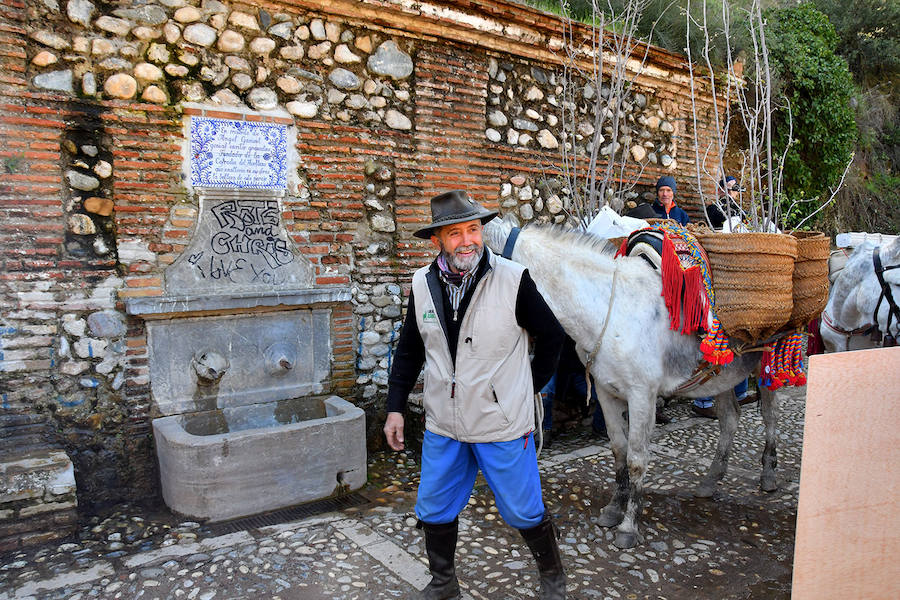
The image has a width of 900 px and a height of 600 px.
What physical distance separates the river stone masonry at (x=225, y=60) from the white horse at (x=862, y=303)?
377 centimetres

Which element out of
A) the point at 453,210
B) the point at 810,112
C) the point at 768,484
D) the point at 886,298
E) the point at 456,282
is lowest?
the point at 768,484

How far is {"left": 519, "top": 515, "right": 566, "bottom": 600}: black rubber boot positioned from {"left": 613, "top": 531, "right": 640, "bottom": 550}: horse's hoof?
0.92m

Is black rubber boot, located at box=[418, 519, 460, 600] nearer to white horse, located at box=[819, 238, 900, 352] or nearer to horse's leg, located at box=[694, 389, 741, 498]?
horse's leg, located at box=[694, 389, 741, 498]

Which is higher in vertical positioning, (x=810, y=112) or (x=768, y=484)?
(x=810, y=112)

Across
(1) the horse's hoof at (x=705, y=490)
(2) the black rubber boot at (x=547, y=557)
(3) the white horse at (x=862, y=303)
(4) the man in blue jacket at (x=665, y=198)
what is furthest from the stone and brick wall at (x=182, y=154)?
(3) the white horse at (x=862, y=303)

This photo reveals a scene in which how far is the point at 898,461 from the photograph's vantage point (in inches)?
70.4

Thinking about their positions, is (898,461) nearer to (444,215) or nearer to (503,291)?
(503,291)

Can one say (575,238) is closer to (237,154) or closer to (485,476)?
(485,476)

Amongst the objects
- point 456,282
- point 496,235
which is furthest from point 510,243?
point 456,282

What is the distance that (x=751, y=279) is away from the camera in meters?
3.78

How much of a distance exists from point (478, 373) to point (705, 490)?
2687 millimetres

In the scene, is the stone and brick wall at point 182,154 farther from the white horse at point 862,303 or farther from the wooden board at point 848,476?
the wooden board at point 848,476

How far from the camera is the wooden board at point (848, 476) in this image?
168 centimetres

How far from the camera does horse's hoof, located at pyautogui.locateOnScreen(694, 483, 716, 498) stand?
4.57 m
